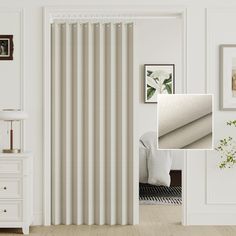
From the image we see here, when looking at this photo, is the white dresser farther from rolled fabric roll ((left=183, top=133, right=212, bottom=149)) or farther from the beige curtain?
rolled fabric roll ((left=183, top=133, right=212, bottom=149))

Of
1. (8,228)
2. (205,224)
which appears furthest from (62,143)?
(205,224)

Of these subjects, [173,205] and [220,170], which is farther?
[173,205]

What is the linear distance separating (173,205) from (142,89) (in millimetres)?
3004

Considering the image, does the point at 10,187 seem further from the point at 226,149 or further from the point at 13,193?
the point at 226,149

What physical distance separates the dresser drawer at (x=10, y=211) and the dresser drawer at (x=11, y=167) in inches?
11.0

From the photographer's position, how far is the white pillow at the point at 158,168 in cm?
649

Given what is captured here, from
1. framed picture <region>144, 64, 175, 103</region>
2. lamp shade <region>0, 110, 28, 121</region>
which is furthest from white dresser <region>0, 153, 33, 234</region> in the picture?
framed picture <region>144, 64, 175, 103</region>

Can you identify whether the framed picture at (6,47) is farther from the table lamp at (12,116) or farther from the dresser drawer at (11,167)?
the dresser drawer at (11,167)

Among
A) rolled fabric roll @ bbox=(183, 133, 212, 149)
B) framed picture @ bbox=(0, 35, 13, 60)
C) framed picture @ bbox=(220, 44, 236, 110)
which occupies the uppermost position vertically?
framed picture @ bbox=(0, 35, 13, 60)

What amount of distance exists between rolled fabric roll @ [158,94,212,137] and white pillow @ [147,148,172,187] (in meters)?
3.53

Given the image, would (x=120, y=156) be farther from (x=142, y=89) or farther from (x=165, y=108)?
(x=142, y=89)

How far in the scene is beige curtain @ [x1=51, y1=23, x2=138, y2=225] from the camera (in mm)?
5043

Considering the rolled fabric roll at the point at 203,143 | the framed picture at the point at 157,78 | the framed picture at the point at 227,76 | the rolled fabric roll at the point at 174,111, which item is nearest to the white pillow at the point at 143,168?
the framed picture at the point at 227,76

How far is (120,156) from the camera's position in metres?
5.06
